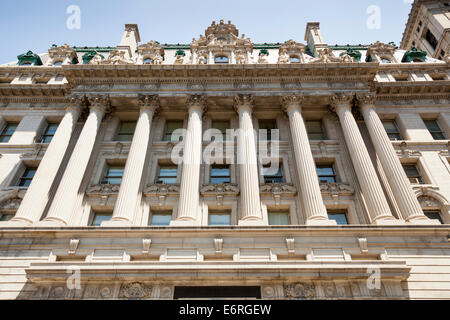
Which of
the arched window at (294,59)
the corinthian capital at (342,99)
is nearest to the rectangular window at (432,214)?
the corinthian capital at (342,99)

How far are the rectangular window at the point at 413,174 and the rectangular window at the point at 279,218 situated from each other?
9627mm

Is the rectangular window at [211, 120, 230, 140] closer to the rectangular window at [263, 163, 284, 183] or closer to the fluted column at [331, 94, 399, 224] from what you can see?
the rectangular window at [263, 163, 284, 183]

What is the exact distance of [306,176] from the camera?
20.7 metres

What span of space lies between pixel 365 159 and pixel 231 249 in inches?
419

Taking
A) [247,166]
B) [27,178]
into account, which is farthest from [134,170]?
[27,178]

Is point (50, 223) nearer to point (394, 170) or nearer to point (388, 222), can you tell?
point (388, 222)

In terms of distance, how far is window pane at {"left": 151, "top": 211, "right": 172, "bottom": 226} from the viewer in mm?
20737

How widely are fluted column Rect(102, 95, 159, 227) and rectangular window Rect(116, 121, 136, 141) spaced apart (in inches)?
89.7

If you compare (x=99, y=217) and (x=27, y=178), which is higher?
(x=27, y=178)

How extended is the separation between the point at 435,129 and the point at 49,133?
104 feet

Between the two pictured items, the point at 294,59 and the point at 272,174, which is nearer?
the point at 272,174

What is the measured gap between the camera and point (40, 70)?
102 ft

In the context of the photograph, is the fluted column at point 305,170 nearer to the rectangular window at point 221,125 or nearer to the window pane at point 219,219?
the window pane at point 219,219

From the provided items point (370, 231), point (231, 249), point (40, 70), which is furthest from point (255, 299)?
point (40, 70)
